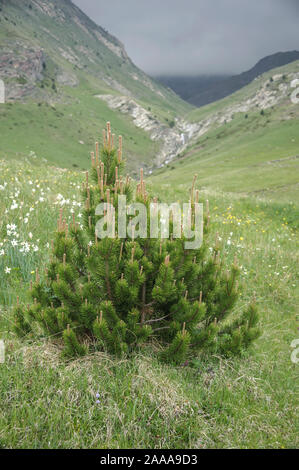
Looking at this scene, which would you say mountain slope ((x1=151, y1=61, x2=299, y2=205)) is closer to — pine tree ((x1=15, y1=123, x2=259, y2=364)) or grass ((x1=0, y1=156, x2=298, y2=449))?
pine tree ((x1=15, y1=123, x2=259, y2=364))

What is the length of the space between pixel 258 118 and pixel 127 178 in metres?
164

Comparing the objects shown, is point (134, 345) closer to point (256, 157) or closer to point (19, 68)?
point (256, 157)

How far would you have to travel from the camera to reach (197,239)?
394cm

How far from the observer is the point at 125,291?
378 centimetres

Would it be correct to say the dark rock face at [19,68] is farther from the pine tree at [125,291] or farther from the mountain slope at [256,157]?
the pine tree at [125,291]

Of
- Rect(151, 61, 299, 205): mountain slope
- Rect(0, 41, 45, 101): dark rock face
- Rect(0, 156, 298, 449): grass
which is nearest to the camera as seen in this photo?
Rect(0, 156, 298, 449): grass

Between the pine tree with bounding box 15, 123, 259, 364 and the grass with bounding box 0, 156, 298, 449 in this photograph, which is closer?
the grass with bounding box 0, 156, 298, 449

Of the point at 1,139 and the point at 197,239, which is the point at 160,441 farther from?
the point at 1,139

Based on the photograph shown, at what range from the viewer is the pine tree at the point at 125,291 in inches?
148

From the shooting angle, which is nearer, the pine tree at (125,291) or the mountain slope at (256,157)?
the pine tree at (125,291)

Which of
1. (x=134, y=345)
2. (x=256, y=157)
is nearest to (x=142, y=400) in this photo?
(x=134, y=345)

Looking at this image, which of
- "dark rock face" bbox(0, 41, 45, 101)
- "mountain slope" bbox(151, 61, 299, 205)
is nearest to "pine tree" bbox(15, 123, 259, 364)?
"mountain slope" bbox(151, 61, 299, 205)

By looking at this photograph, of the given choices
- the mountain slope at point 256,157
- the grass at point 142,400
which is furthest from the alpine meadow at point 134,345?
the mountain slope at point 256,157

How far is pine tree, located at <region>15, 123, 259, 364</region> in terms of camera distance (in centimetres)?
377
